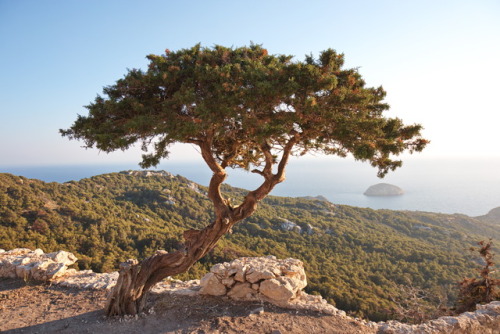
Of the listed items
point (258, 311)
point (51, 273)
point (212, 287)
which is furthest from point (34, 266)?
point (258, 311)

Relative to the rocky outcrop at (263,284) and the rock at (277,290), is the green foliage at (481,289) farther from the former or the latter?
the rock at (277,290)

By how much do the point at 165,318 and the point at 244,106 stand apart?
379 cm

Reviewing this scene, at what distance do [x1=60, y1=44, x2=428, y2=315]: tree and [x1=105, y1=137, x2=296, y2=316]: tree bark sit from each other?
18mm

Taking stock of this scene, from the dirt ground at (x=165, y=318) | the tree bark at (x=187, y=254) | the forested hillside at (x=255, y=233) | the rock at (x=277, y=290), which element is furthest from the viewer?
the forested hillside at (x=255, y=233)

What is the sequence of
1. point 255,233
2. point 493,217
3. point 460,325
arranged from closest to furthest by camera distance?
point 460,325
point 255,233
point 493,217

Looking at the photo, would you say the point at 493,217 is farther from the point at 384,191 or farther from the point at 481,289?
the point at 481,289

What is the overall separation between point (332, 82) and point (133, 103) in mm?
2758

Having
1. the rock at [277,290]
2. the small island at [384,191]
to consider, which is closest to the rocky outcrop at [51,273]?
the rock at [277,290]

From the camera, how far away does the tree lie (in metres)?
3.16

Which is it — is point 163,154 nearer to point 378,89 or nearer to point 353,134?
point 353,134

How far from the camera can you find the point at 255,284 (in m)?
4.69

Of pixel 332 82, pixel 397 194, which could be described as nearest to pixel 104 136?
pixel 332 82

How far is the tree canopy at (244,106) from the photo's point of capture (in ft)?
10.3

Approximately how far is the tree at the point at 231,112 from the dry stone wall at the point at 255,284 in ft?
3.19
